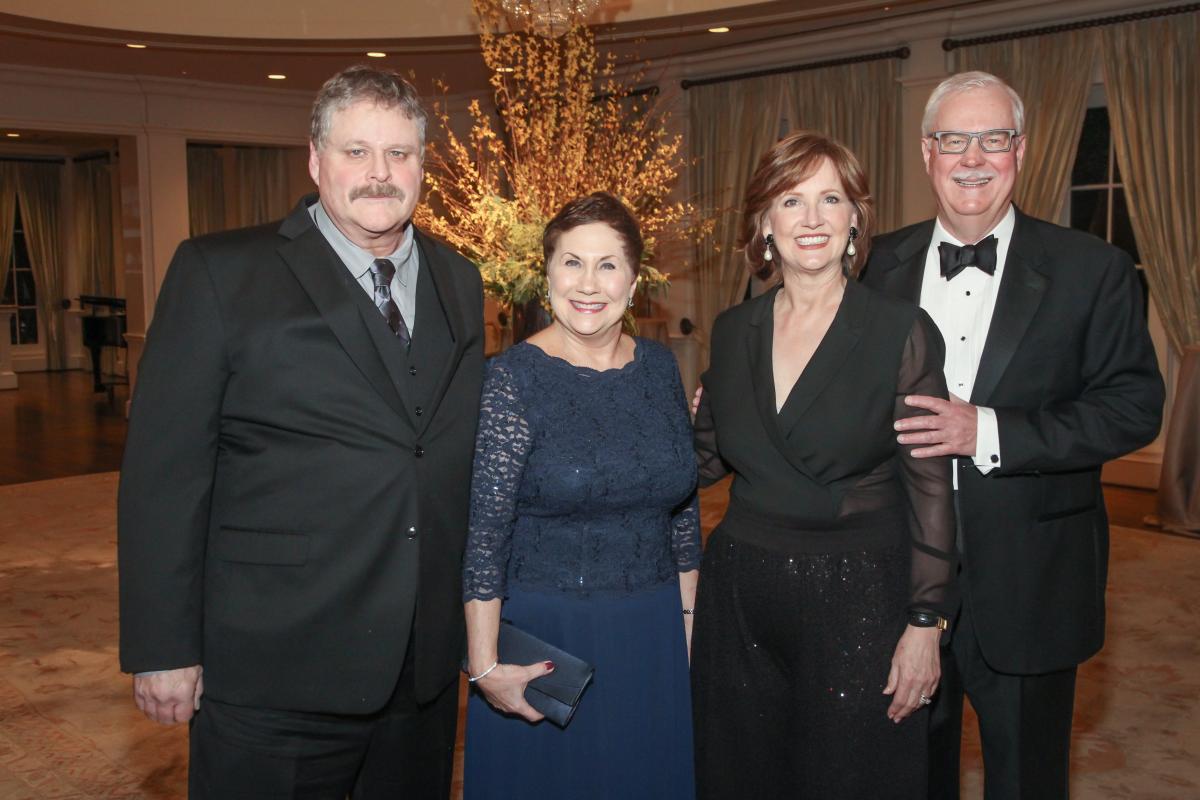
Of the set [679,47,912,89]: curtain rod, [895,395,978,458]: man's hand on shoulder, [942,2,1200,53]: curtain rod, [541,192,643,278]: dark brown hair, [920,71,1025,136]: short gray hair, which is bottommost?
[895,395,978,458]: man's hand on shoulder

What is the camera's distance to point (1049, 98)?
8.00 m

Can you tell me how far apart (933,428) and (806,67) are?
25.9 feet

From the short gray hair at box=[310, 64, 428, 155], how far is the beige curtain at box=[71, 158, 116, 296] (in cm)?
1576

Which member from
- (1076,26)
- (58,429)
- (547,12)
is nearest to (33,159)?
(58,429)

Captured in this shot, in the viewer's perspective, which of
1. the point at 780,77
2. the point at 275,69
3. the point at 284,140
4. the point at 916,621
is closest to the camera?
the point at 916,621

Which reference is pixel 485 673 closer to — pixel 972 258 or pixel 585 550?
pixel 585 550

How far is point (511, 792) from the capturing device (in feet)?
Answer: 8.05

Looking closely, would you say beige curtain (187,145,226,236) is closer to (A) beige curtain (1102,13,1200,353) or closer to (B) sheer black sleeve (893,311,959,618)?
(A) beige curtain (1102,13,1200,353)

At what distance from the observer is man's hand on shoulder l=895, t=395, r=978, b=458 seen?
7.14 feet

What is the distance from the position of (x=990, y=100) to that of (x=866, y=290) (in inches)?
22.8

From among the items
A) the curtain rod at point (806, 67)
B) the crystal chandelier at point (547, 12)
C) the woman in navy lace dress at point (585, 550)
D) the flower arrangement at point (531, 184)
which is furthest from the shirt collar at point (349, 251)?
the curtain rod at point (806, 67)

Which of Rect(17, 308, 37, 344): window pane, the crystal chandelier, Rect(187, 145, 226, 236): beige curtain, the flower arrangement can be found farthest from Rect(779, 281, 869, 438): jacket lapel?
Rect(17, 308, 37, 344): window pane

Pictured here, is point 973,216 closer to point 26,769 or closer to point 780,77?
point 26,769

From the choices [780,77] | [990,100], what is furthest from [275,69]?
[990,100]
